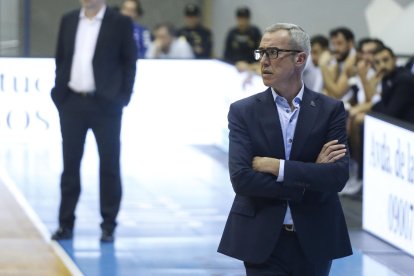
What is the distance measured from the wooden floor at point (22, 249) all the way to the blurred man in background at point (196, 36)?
24.5ft

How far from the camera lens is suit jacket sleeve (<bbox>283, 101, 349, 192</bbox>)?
5148 millimetres

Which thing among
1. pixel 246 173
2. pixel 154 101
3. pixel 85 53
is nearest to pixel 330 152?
pixel 246 173

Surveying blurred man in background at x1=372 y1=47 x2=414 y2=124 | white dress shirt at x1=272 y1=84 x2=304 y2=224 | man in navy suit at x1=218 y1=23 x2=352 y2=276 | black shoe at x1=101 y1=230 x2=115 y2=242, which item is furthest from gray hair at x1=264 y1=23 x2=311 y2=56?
blurred man in background at x1=372 y1=47 x2=414 y2=124

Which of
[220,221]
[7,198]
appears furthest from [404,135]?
[7,198]

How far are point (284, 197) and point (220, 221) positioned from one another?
5.84m

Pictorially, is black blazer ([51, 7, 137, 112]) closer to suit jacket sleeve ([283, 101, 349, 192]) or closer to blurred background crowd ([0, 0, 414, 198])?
blurred background crowd ([0, 0, 414, 198])

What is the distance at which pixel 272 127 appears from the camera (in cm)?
520

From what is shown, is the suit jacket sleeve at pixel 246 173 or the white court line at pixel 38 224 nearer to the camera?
the suit jacket sleeve at pixel 246 173

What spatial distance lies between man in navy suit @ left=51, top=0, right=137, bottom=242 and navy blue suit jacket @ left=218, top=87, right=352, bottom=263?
13.7 ft

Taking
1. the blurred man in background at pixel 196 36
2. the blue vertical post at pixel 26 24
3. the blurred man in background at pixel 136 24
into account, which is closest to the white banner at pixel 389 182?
the blurred man in background at pixel 136 24

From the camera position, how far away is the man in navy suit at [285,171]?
5148 millimetres

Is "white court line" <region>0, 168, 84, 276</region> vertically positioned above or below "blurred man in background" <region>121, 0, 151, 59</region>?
below

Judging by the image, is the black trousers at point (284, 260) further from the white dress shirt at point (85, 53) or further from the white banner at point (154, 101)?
Answer: the white banner at point (154, 101)

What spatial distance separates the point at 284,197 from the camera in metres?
5.14
